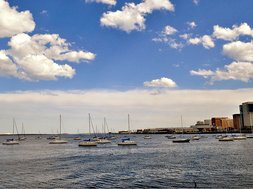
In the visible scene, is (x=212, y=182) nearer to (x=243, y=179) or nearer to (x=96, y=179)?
(x=243, y=179)

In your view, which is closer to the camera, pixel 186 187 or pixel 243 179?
pixel 186 187

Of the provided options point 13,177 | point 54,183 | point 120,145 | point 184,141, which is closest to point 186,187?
point 54,183

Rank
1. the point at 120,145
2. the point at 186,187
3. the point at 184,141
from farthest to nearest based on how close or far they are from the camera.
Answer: the point at 184,141
the point at 120,145
the point at 186,187

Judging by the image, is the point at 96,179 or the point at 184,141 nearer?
the point at 96,179

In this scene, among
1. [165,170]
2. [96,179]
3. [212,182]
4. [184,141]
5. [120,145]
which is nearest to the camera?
[212,182]

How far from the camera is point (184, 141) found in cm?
18862

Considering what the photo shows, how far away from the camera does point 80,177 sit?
5688 centimetres

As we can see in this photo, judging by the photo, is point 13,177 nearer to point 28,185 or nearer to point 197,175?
point 28,185

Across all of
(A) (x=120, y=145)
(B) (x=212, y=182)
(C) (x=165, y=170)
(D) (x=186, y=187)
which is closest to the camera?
(D) (x=186, y=187)

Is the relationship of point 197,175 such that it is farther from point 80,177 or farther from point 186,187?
point 80,177

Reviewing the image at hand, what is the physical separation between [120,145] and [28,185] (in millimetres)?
111006

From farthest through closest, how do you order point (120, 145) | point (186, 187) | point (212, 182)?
point (120, 145), point (212, 182), point (186, 187)

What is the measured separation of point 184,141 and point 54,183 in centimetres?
14492

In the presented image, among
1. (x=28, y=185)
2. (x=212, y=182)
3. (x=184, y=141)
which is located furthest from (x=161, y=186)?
(x=184, y=141)
